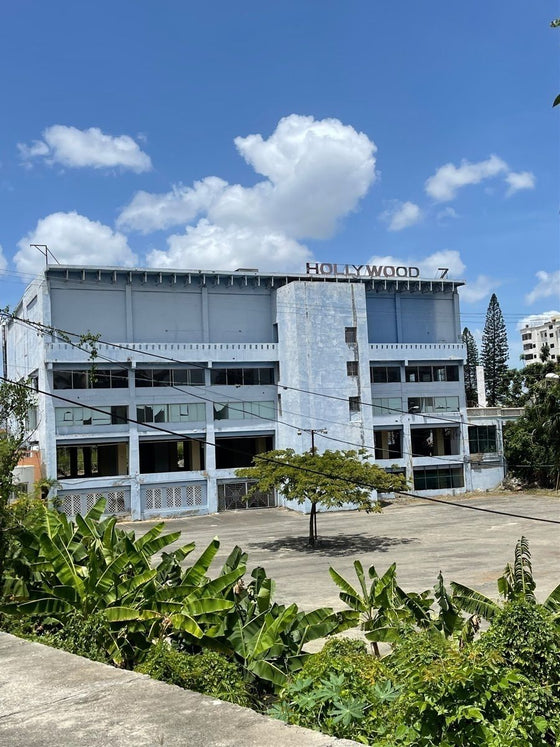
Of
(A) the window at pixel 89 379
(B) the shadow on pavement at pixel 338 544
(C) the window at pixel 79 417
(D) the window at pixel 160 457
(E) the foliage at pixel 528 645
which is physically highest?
(A) the window at pixel 89 379

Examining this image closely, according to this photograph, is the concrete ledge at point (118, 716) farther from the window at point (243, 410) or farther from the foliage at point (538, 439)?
the foliage at point (538, 439)

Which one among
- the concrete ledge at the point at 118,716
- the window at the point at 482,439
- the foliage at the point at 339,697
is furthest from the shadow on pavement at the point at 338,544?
the concrete ledge at the point at 118,716

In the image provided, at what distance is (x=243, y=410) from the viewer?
50.2 meters

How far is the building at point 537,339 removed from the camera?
13238 cm

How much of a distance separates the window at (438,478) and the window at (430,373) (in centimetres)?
712

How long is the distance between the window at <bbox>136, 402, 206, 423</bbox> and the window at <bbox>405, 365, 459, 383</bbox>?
1716 centimetres

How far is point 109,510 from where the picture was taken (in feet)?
152

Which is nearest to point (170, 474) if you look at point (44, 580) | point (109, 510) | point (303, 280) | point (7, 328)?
point (109, 510)

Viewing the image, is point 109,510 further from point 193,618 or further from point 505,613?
point 505,613

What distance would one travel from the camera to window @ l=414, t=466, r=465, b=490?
177 feet

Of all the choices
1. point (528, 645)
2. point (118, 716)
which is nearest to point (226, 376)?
point (528, 645)

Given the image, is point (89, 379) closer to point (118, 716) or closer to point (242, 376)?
point (242, 376)

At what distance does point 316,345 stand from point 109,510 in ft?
59.8

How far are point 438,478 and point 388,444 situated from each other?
4.94 meters
